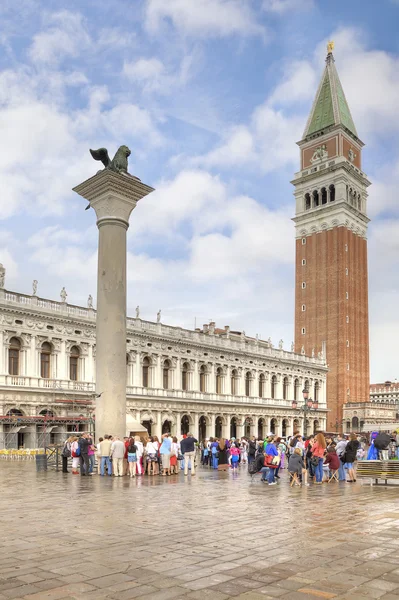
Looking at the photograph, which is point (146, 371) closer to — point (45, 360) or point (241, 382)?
point (45, 360)

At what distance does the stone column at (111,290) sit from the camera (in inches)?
747

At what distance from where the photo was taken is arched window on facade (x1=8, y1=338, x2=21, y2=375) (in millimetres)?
40781

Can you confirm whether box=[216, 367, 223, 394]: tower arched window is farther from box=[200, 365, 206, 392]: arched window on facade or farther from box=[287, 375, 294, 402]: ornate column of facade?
box=[287, 375, 294, 402]: ornate column of facade

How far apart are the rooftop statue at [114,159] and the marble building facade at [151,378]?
20331 mm

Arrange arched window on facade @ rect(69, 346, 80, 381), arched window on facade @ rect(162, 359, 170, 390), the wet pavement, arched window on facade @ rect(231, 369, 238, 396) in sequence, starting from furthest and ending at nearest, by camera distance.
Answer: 1. arched window on facade @ rect(231, 369, 238, 396)
2. arched window on facade @ rect(162, 359, 170, 390)
3. arched window on facade @ rect(69, 346, 80, 381)
4. the wet pavement

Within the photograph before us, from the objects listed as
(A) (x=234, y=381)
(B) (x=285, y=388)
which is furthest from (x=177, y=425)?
(B) (x=285, y=388)

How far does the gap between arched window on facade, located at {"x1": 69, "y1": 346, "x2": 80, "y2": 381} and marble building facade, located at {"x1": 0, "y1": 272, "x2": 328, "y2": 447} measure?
0.24 ft

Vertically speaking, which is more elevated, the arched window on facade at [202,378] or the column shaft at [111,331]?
the column shaft at [111,331]

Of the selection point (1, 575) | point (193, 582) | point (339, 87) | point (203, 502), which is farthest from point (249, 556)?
point (339, 87)

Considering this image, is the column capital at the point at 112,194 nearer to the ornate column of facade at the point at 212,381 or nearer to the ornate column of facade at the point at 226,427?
the ornate column of facade at the point at 212,381

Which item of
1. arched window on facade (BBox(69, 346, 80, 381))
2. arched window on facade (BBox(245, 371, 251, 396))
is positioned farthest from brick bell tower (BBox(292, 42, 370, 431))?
arched window on facade (BBox(69, 346, 80, 381))

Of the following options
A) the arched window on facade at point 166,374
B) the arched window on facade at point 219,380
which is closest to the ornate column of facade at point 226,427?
the arched window on facade at point 219,380

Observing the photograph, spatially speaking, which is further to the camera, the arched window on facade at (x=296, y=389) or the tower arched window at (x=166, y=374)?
the arched window on facade at (x=296, y=389)

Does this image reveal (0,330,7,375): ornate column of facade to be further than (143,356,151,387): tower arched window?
No
